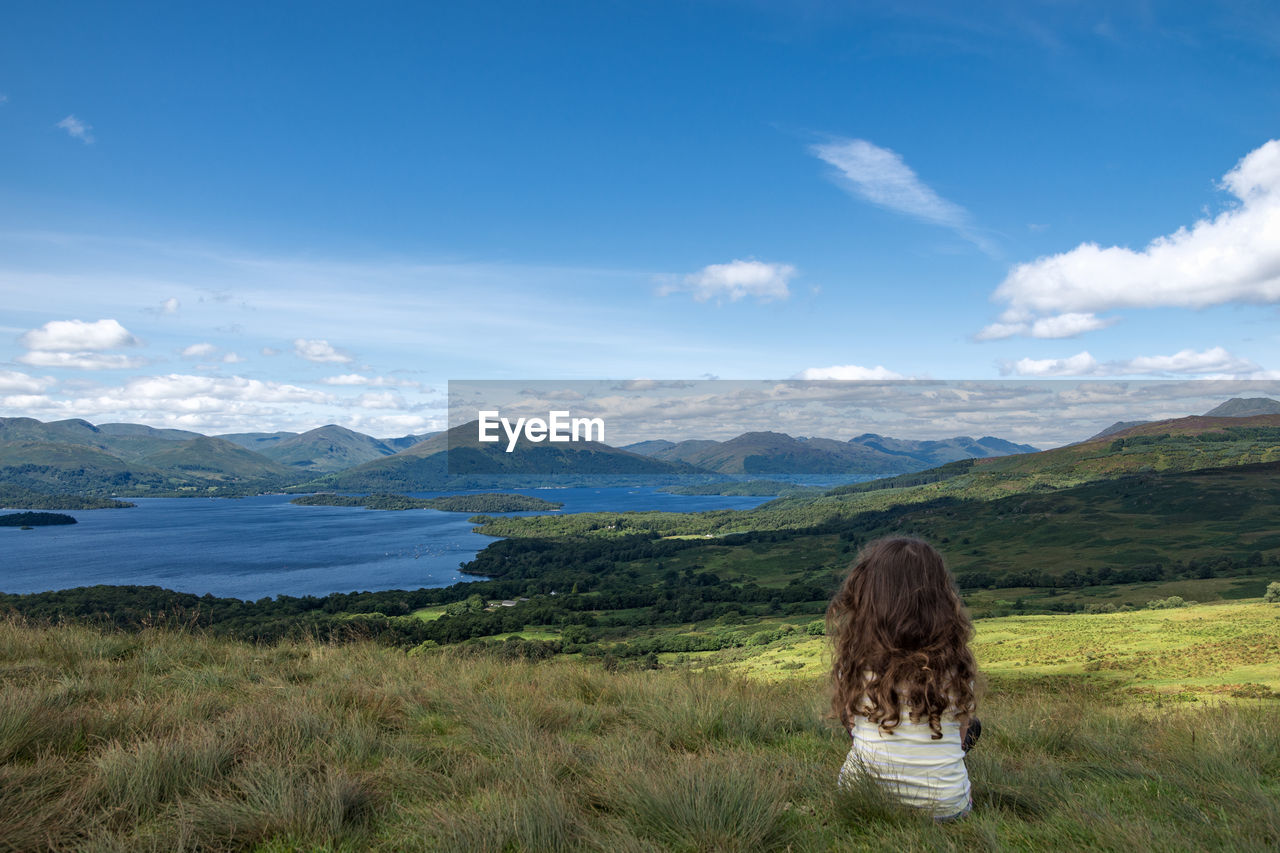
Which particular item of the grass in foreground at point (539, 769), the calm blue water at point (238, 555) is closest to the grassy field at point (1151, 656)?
the grass in foreground at point (539, 769)

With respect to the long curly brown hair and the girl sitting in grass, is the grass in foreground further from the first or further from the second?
the long curly brown hair

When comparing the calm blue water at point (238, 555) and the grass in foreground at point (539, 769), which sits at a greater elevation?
the grass in foreground at point (539, 769)

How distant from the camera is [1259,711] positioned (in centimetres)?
665

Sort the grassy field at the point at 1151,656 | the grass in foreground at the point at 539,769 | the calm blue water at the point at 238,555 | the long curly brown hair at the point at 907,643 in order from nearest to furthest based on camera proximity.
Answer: the grass in foreground at the point at 539,769 < the long curly brown hair at the point at 907,643 < the grassy field at the point at 1151,656 < the calm blue water at the point at 238,555

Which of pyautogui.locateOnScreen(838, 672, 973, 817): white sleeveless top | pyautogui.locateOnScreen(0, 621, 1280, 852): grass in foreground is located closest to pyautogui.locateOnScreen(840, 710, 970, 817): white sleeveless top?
pyautogui.locateOnScreen(838, 672, 973, 817): white sleeveless top

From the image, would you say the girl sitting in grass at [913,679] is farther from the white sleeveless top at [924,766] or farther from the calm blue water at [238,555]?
the calm blue water at [238,555]

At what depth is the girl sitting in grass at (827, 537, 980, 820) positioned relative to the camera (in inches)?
137

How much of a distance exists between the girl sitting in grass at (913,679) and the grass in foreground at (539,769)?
0.59 ft

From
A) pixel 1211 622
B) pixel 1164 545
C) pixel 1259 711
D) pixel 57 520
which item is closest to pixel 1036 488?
pixel 1164 545

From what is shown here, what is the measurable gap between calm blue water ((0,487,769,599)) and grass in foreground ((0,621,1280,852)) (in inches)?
3765

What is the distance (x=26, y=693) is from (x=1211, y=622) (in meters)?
31.7

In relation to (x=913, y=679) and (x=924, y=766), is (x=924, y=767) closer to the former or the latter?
(x=924, y=766)

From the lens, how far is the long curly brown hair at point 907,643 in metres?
3.48

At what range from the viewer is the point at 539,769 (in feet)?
13.6
